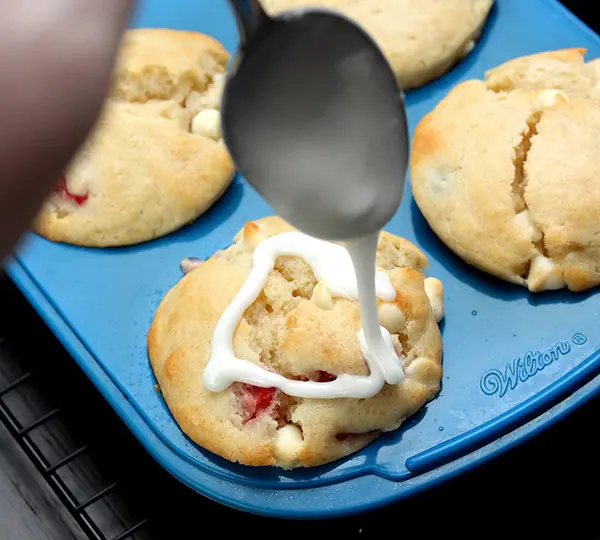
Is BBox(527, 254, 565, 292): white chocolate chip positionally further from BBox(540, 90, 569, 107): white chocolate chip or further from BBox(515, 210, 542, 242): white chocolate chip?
BBox(540, 90, 569, 107): white chocolate chip

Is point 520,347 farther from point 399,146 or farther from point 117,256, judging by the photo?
point 117,256

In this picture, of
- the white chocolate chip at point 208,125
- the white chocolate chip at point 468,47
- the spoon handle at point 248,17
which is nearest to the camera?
the spoon handle at point 248,17

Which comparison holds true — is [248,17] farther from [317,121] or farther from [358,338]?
[358,338]

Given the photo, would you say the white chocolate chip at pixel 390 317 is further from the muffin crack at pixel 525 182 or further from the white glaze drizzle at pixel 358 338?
the muffin crack at pixel 525 182

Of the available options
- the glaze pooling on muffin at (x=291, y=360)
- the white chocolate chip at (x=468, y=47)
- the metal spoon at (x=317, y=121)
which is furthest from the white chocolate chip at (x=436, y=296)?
the white chocolate chip at (x=468, y=47)

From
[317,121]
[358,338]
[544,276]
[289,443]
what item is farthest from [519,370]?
[317,121]

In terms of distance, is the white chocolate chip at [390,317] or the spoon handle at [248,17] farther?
the white chocolate chip at [390,317]

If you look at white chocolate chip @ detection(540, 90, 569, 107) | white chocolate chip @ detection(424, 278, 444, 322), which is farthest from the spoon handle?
white chocolate chip @ detection(540, 90, 569, 107)
